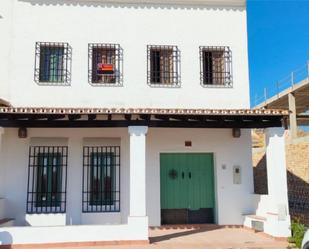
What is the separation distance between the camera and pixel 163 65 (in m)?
13.1

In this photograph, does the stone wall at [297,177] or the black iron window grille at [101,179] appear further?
the stone wall at [297,177]

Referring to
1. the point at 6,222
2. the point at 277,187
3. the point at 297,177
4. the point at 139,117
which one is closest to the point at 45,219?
the point at 6,222

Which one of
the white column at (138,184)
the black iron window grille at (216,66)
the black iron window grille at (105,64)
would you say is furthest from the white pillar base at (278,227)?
the black iron window grille at (105,64)

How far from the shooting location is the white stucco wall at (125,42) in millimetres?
12406

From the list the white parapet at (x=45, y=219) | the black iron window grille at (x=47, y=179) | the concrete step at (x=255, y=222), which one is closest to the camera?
the concrete step at (x=255, y=222)

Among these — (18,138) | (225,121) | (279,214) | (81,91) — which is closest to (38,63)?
(81,91)

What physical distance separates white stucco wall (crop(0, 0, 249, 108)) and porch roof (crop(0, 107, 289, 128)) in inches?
70.5

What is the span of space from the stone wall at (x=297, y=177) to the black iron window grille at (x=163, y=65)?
25.1ft

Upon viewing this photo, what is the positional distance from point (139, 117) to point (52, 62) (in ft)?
14.4

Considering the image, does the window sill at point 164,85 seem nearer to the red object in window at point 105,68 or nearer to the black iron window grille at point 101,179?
the red object in window at point 105,68

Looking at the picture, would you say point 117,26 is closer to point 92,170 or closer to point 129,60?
point 129,60

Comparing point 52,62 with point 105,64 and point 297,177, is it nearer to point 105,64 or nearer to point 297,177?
point 105,64

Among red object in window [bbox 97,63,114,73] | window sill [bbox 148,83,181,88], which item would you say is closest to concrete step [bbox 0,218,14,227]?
red object in window [bbox 97,63,114,73]

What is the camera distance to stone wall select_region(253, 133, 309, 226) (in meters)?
15.9
